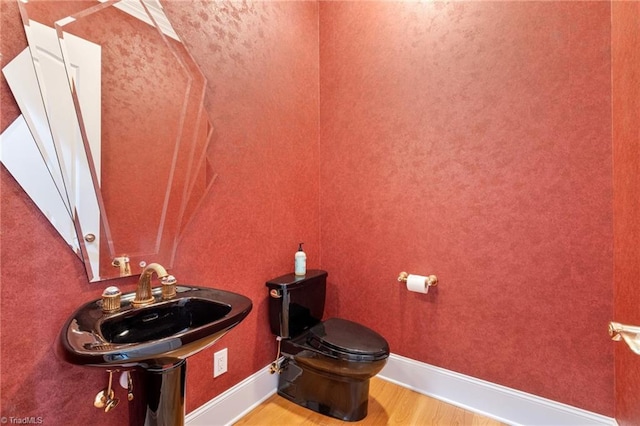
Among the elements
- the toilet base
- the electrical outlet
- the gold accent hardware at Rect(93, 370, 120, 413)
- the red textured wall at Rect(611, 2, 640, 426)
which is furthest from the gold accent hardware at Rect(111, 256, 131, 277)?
the red textured wall at Rect(611, 2, 640, 426)

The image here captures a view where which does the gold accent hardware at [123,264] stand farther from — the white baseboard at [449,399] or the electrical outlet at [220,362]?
the white baseboard at [449,399]

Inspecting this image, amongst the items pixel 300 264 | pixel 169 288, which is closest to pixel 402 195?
pixel 300 264

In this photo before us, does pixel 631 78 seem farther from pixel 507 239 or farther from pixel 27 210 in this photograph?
pixel 27 210

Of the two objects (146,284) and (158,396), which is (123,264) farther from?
(158,396)

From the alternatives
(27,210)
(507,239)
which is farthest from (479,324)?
(27,210)

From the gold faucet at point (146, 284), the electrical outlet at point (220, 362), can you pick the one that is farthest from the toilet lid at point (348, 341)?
the gold faucet at point (146, 284)

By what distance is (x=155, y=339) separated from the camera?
3.12ft

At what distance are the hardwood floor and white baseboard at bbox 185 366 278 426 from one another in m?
0.04

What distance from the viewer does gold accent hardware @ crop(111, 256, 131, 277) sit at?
3.56 ft

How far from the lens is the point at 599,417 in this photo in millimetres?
1314

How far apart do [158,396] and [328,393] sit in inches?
36.3

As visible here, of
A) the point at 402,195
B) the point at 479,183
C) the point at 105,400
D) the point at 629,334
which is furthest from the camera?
the point at 402,195

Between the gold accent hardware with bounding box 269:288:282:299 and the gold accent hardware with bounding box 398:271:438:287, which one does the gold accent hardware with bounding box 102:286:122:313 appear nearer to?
the gold accent hardware with bounding box 269:288:282:299

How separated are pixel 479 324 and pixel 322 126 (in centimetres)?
158
